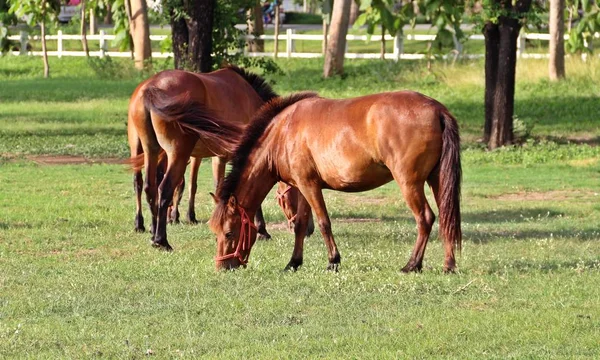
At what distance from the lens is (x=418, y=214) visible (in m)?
11.0

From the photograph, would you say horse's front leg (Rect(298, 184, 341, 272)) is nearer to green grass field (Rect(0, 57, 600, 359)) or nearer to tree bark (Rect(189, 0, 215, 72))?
green grass field (Rect(0, 57, 600, 359))

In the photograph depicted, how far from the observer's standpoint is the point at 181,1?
23062 mm

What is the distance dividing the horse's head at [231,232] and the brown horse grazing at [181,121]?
0.83 m

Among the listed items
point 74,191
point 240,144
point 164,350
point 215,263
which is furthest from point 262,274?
point 74,191

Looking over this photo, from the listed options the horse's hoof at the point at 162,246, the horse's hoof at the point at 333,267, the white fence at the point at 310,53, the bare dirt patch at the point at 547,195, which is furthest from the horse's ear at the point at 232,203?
the white fence at the point at 310,53

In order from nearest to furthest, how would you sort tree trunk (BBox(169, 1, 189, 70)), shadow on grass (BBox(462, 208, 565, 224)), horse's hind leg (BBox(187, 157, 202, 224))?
horse's hind leg (BBox(187, 157, 202, 224)), shadow on grass (BBox(462, 208, 565, 224)), tree trunk (BBox(169, 1, 189, 70))

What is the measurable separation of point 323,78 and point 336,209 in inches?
824

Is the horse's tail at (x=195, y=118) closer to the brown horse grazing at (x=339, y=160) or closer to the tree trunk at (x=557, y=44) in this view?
the brown horse grazing at (x=339, y=160)

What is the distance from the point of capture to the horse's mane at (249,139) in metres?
11.5

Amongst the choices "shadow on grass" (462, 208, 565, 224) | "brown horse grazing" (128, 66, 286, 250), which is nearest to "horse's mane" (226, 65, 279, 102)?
"brown horse grazing" (128, 66, 286, 250)

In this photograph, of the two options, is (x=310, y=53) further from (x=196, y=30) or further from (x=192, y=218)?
(x=192, y=218)

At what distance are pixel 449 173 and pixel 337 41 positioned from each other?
27.3 meters

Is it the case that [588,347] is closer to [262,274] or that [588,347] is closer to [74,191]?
[262,274]

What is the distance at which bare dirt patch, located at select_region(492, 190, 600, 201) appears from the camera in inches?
722
